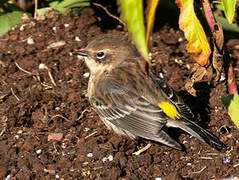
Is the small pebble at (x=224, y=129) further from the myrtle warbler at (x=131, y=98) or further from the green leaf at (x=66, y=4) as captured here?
the green leaf at (x=66, y=4)

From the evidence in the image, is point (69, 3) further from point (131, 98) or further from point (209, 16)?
point (209, 16)

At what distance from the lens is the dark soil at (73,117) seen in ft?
14.7

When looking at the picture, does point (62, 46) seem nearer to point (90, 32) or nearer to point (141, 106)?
point (90, 32)

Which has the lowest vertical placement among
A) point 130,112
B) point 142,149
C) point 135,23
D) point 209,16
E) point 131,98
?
point 142,149

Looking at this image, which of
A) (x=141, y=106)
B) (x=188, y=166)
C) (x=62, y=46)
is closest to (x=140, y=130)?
(x=141, y=106)

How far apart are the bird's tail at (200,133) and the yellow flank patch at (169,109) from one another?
0.23 feet

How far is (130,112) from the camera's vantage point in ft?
16.0

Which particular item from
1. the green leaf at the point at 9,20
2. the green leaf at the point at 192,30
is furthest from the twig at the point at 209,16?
the green leaf at the point at 9,20

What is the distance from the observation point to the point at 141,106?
15.8ft

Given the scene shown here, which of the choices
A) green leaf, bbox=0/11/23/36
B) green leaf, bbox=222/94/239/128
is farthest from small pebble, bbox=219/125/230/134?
green leaf, bbox=0/11/23/36

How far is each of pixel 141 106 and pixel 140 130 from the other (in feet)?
0.89

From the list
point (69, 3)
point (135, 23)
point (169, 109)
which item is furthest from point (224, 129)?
point (135, 23)

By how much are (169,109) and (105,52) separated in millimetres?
1082

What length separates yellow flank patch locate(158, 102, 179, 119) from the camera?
15.7 feet
